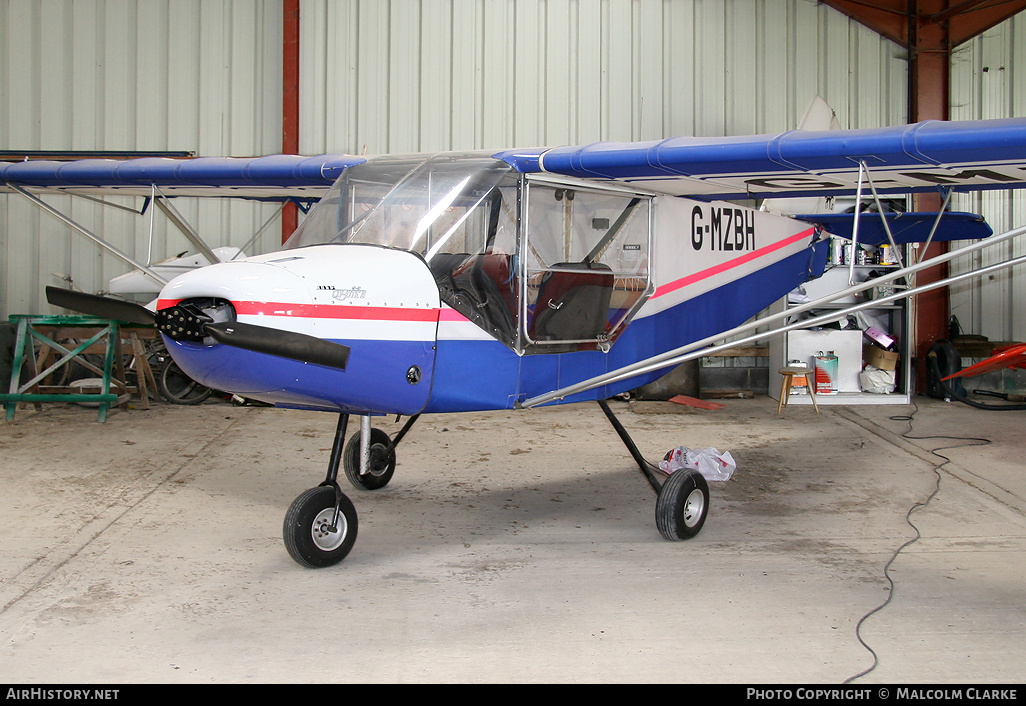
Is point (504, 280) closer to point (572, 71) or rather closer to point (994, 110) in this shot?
point (572, 71)

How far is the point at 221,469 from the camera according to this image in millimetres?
6125

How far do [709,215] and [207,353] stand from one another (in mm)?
3329

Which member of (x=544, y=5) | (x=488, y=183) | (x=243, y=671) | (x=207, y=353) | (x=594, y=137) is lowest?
(x=243, y=671)

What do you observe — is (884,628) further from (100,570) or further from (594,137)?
(594,137)

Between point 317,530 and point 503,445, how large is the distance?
321 centimetres

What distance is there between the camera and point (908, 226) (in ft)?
21.9

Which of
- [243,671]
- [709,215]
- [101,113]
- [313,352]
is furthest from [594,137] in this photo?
[243,671]

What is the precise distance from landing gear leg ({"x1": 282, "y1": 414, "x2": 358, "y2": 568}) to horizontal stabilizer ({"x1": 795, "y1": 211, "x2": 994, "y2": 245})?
169 inches

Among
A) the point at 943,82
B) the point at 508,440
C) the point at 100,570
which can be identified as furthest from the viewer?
the point at 943,82

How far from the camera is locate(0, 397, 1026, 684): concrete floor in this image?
3043mm

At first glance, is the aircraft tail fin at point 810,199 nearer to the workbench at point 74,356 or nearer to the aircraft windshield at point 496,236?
the aircraft windshield at point 496,236

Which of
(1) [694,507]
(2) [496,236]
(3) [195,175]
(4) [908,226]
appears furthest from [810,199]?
(3) [195,175]

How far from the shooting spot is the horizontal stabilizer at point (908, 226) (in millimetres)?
6270

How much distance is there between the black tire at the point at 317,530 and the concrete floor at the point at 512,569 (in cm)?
11
